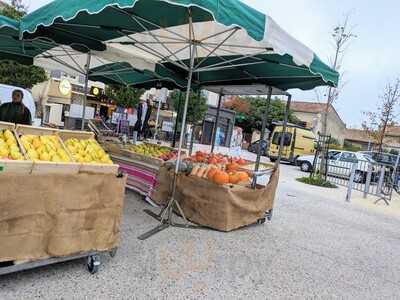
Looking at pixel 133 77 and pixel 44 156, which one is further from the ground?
pixel 133 77

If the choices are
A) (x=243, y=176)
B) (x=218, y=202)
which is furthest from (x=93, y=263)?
(x=243, y=176)

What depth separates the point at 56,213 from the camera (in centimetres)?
298

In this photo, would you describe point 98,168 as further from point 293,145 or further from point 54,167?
point 293,145

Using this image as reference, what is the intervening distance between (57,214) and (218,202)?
2538mm

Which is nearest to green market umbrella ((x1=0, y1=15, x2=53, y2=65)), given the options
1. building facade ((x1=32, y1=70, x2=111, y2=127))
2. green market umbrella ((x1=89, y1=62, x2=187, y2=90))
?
green market umbrella ((x1=89, y1=62, x2=187, y2=90))

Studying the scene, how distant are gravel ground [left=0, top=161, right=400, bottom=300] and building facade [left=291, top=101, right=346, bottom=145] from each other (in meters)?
37.1

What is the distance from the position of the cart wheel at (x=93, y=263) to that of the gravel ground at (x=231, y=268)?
0.20ft

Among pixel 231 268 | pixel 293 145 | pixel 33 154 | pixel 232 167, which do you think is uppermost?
pixel 293 145

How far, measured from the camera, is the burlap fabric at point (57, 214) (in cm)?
272

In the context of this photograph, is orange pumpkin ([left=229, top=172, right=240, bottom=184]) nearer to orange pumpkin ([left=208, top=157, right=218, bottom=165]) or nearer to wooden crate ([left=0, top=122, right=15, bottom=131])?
orange pumpkin ([left=208, top=157, right=218, bottom=165])

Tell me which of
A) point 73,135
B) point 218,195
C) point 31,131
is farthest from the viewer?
point 218,195

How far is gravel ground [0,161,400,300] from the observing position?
10.1 ft

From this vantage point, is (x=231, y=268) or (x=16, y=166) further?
(x=231, y=268)

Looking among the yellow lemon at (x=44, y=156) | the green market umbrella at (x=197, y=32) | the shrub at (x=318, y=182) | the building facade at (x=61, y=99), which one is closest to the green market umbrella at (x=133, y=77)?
the green market umbrella at (x=197, y=32)
